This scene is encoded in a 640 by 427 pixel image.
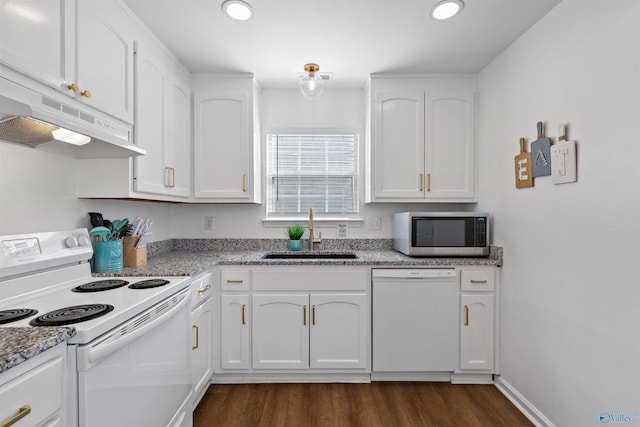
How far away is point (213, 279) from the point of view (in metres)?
2.31

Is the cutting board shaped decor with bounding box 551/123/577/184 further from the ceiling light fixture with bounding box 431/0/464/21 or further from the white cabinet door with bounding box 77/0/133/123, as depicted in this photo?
the white cabinet door with bounding box 77/0/133/123

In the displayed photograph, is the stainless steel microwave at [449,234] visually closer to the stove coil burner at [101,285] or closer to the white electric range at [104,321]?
the white electric range at [104,321]

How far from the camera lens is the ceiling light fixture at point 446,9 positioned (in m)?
1.78

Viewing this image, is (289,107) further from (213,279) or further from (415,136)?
(213,279)

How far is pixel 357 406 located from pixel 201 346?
1086mm

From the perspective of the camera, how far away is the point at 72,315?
3.72 feet

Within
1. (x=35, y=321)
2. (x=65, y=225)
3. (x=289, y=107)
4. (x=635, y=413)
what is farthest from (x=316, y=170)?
(x=635, y=413)

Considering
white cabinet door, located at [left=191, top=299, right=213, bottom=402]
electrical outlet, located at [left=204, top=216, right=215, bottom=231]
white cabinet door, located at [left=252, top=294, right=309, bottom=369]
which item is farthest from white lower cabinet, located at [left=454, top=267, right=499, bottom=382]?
electrical outlet, located at [left=204, top=216, right=215, bottom=231]

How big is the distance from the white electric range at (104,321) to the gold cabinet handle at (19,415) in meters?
0.17

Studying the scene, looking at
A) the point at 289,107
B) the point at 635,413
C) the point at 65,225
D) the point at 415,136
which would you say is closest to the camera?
the point at 635,413

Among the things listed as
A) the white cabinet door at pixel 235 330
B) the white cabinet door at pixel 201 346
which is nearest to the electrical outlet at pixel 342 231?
the white cabinet door at pixel 235 330

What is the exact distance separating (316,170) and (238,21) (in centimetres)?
143

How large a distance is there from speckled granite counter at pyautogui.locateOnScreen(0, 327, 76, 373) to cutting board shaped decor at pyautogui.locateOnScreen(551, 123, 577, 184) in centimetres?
224

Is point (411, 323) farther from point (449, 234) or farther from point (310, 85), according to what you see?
point (310, 85)
